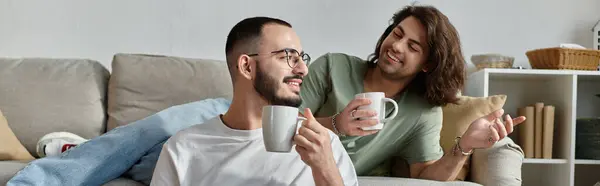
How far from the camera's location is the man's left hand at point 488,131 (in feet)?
5.24

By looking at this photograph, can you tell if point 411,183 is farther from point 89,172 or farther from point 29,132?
point 29,132

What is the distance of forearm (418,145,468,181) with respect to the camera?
1.81 meters

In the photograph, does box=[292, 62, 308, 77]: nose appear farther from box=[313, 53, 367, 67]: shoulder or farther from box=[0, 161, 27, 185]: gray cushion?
box=[0, 161, 27, 185]: gray cushion

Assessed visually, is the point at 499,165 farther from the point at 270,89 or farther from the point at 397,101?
the point at 270,89

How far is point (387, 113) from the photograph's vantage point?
1.97 m

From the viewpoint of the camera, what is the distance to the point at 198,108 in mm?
1926

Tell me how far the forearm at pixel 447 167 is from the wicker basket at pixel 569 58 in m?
1.09

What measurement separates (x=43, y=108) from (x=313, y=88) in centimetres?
117

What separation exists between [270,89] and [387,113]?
639 millimetres

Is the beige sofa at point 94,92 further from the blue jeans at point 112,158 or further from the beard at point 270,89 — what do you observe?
the beard at point 270,89

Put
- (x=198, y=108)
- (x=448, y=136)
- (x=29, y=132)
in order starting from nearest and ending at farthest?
(x=198, y=108), (x=448, y=136), (x=29, y=132)

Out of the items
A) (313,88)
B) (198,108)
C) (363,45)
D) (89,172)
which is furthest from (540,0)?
(89,172)

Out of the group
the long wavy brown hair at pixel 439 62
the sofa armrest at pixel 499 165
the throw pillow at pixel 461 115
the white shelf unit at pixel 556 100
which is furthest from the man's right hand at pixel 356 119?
the white shelf unit at pixel 556 100

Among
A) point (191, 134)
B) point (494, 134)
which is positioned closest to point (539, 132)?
point (494, 134)
